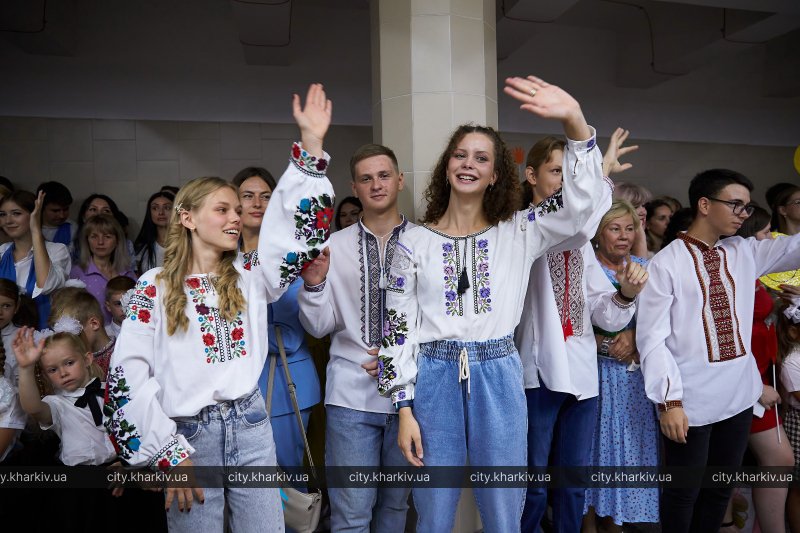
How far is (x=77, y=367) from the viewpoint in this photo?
248cm

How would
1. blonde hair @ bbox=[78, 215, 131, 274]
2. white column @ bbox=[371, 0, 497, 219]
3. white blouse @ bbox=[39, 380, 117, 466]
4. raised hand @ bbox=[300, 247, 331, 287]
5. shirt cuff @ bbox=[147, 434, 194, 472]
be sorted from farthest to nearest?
blonde hair @ bbox=[78, 215, 131, 274] → white column @ bbox=[371, 0, 497, 219] → white blouse @ bbox=[39, 380, 117, 466] → raised hand @ bbox=[300, 247, 331, 287] → shirt cuff @ bbox=[147, 434, 194, 472]

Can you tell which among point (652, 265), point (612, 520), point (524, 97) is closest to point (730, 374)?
point (652, 265)

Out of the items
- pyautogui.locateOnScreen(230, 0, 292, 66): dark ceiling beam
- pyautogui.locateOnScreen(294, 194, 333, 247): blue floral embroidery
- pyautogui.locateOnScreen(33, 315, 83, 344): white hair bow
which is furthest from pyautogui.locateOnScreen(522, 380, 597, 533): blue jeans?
pyautogui.locateOnScreen(230, 0, 292, 66): dark ceiling beam

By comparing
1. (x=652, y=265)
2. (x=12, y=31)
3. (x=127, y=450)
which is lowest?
(x=127, y=450)

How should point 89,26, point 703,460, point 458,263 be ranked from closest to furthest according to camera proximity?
1. point 458,263
2. point 703,460
3. point 89,26

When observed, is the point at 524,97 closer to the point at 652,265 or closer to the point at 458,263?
the point at 458,263

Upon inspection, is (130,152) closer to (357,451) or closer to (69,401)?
(69,401)

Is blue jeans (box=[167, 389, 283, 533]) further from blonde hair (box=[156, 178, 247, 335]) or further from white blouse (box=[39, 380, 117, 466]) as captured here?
white blouse (box=[39, 380, 117, 466])

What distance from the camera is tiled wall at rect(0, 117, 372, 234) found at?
16.8ft

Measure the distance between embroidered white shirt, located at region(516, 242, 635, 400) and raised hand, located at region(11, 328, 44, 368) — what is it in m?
1.82

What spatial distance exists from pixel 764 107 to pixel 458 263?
6.86m

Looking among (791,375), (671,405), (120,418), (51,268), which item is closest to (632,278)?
(671,405)

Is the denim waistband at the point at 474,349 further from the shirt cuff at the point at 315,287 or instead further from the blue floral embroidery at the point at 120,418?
the blue floral embroidery at the point at 120,418

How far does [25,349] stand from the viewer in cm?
225
